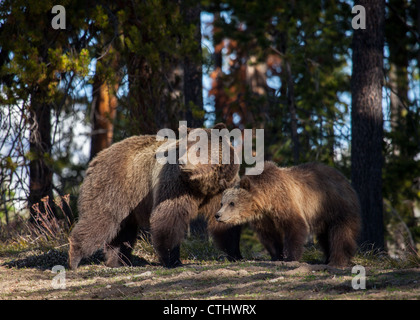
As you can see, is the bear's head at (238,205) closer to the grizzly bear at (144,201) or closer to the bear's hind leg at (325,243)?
the grizzly bear at (144,201)

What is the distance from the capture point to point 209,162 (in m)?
7.59

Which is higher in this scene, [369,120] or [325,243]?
[369,120]

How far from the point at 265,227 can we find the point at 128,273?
2202 mm

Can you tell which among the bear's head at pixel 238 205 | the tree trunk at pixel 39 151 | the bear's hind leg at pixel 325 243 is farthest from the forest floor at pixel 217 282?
the tree trunk at pixel 39 151

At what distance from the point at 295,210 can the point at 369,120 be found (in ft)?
12.8

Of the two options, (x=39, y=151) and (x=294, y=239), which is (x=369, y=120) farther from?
(x=39, y=151)

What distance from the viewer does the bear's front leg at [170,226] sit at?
299 inches

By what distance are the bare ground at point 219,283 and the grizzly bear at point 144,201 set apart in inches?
20.3

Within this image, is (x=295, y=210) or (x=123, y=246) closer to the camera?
Answer: (x=295, y=210)

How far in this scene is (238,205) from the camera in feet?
25.6

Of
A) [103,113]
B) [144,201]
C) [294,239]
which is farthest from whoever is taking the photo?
[103,113]

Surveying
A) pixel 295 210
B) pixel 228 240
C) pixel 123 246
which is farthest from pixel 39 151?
pixel 295 210
